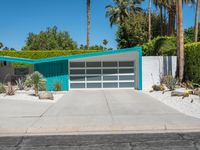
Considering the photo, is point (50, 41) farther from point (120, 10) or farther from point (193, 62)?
point (193, 62)

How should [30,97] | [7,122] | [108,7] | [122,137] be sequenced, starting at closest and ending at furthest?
[122,137], [7,122], [30,97], [108,7]

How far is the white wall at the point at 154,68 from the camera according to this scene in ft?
82.8

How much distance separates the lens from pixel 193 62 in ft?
75.7

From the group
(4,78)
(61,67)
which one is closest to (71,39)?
A: (4,78)

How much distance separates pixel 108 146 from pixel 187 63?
55.9ft

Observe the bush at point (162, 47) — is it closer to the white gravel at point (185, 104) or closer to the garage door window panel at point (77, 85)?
the garage door window panel at point (77, 85)

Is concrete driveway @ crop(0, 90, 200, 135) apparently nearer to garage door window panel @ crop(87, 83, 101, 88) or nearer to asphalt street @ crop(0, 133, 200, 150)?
asphalt street @ crop(0, 133, 200, 150)

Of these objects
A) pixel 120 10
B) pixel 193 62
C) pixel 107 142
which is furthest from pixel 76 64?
pixel 120 10

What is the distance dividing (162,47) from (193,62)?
1130 cm

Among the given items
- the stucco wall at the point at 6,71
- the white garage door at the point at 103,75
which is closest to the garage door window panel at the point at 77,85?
the white garage door at the point at 103,75

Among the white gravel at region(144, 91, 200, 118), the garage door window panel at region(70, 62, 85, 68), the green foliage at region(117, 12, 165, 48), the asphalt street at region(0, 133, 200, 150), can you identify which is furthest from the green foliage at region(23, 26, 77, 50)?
the asphalt street at region(0, 133, 200, 150)

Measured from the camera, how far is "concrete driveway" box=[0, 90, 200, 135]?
10.5m

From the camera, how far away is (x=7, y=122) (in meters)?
11.6

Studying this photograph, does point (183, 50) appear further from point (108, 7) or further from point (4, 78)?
point (108, 7)
